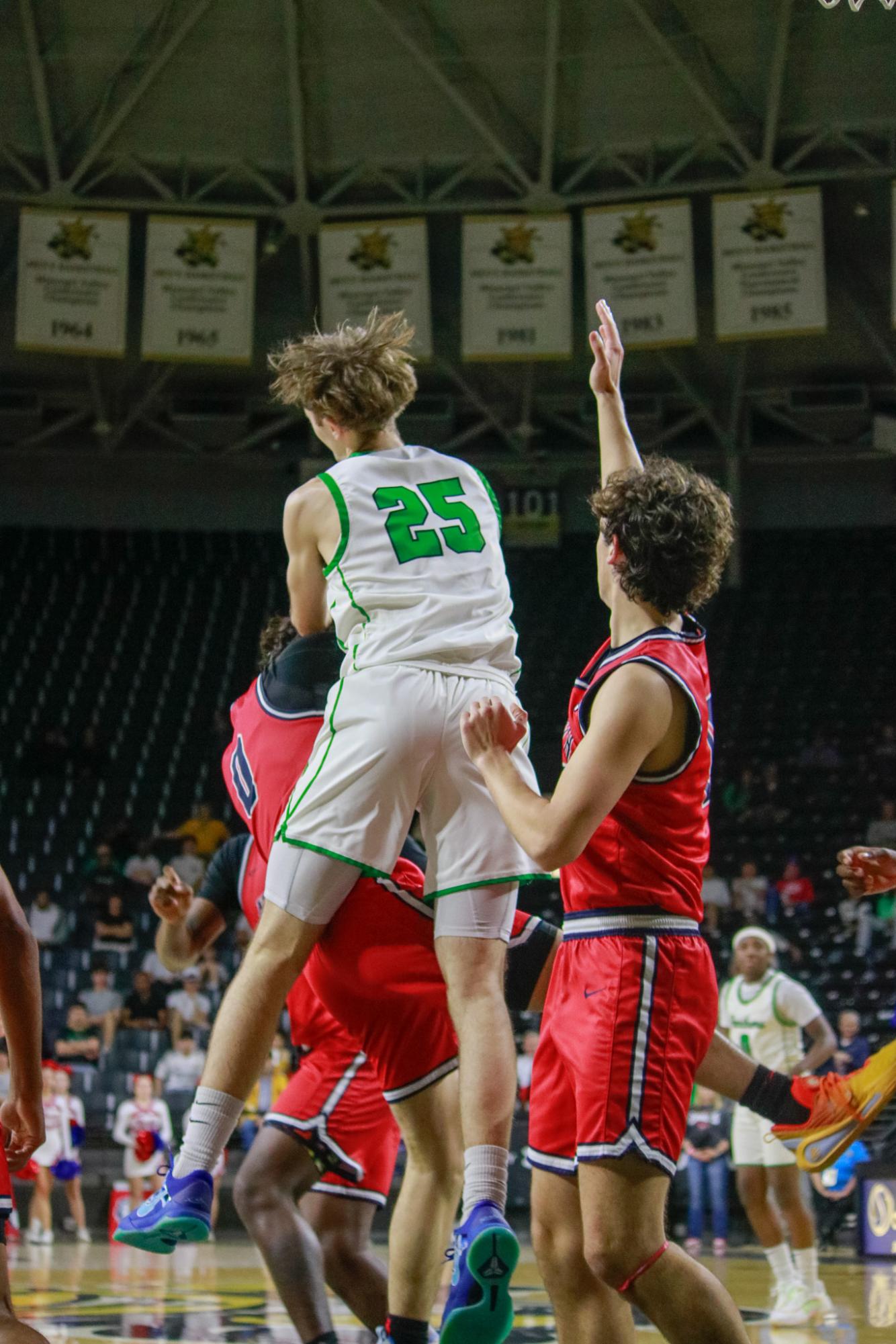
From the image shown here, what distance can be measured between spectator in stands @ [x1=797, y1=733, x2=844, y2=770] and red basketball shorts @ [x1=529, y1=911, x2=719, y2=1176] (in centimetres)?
1592

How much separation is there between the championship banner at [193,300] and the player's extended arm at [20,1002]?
15.8m

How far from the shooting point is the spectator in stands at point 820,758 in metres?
19.3

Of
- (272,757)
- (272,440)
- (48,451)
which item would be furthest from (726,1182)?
(48,451)

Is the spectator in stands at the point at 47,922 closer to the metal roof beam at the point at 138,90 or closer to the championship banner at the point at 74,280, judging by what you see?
the championship banner at the point at 74,280

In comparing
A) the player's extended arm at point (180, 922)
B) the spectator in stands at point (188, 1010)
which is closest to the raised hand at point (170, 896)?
the player's extended arm at point (180, 922)

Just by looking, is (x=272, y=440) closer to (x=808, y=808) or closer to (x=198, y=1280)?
(x=808, y=808)

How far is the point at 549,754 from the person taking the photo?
2031 centimetres

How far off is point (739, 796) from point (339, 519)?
1549 centimetres

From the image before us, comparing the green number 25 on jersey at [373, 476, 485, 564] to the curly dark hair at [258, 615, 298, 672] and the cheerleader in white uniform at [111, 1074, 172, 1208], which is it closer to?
the curly dark hair at [258, 615, 298, 672]

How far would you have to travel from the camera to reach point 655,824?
3.73 m

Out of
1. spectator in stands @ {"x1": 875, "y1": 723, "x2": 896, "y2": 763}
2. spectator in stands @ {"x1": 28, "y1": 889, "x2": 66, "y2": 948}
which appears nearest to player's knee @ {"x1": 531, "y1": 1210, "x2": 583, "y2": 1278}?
spectator in stands @ {"x1": 28, "y1": 889, "x2": 66, "y2": 948}

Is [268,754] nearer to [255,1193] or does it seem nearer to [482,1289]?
[255,1193]

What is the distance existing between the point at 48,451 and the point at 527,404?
23.4 feet

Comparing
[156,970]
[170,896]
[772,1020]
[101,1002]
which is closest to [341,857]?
[170,896]
